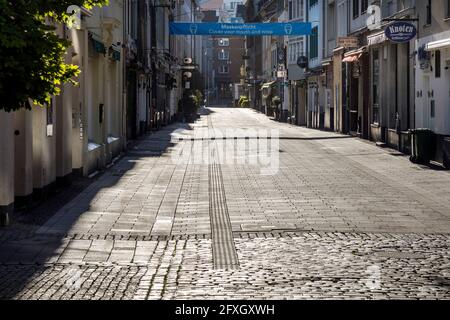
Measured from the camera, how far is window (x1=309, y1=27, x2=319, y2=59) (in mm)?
57312

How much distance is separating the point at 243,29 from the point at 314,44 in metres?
6.47

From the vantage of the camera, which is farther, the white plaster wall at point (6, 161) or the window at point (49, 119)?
the window at point (49, 119)

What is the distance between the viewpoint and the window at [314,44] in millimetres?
57312

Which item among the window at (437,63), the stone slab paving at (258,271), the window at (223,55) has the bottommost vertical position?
the stone slab paving at (258,271)

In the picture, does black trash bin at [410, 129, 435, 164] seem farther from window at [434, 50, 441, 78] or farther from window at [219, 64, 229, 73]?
window at [219, 64, 229, 73]

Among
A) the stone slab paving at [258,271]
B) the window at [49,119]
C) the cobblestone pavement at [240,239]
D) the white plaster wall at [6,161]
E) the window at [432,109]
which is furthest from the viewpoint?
the window at [432,109]

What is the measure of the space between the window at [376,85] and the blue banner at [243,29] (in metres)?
17.7

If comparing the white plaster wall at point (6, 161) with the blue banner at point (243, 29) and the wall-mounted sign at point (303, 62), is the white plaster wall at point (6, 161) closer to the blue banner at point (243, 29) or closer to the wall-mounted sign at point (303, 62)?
the blue banner at point (243, 29)

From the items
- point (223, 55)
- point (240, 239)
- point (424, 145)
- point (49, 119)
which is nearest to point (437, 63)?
point (424, 145)

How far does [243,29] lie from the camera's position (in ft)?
179

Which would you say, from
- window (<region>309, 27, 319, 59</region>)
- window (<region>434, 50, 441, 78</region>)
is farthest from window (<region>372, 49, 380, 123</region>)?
window (<region>309, 27, 319, 59</region>)

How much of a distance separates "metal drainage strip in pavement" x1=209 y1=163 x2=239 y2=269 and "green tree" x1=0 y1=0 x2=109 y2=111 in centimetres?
269

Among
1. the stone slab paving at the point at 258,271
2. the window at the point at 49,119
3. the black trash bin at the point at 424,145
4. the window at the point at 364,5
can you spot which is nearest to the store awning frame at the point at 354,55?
the window at the point at 364,5
